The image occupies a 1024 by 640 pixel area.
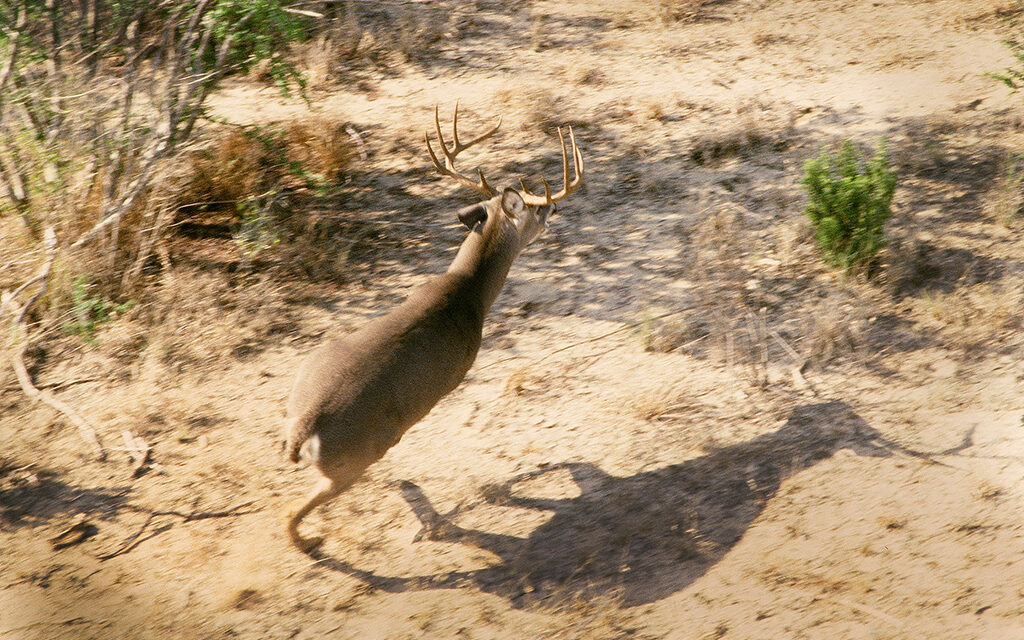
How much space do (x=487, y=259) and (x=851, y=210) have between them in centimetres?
324

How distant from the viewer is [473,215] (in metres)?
5.75

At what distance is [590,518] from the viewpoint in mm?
5266

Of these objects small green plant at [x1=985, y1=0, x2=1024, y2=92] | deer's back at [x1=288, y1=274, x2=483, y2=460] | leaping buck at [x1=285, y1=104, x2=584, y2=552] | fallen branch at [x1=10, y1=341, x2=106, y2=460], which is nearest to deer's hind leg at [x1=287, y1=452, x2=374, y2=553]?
leaping buck at [x1=285, y1=104, x2=584, y2=552]

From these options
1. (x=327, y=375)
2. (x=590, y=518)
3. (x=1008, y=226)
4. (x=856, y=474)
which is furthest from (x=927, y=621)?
(x=1008, y=226)

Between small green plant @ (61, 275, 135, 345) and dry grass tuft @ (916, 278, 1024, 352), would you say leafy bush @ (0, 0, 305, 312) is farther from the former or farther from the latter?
dry grass tuft @ (916, 278, 1024, 352)

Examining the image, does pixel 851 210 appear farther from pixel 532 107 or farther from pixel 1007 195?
pixel 532 107

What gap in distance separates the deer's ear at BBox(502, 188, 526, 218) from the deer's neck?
0.26 feet

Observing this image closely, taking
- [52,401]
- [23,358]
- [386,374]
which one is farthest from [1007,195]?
[23,358]

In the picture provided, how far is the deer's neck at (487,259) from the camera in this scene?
18.2 ft

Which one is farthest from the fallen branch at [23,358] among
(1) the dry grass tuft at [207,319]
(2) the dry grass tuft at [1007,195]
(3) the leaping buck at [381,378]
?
(2) the dry grass tuft at [1007,195]

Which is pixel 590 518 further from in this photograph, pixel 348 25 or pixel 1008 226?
pixel 348 25

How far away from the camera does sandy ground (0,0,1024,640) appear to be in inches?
188

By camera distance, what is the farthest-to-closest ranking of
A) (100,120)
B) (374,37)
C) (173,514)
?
(374,37) → (100,120) → (173,514)

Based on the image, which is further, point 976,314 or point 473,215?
point 976,314
